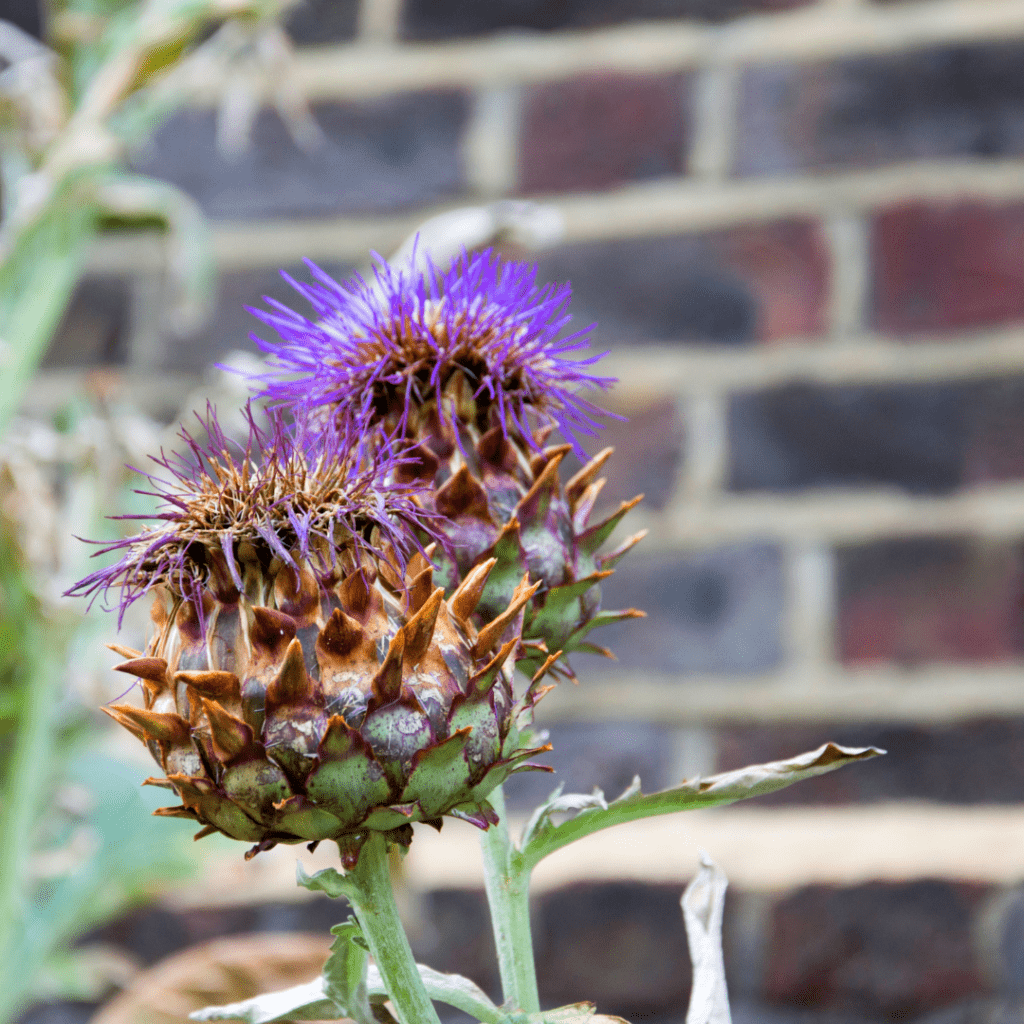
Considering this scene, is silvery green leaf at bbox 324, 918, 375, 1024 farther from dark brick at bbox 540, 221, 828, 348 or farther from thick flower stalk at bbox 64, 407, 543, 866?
dark brick at bbox 540, 221, 828, 348

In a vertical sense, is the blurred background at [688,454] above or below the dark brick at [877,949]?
above

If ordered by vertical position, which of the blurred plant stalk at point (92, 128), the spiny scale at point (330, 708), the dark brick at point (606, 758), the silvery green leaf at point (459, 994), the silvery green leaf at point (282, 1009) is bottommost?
the dark brick at point (606, 758)

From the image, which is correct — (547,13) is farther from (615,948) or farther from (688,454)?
(615,948)

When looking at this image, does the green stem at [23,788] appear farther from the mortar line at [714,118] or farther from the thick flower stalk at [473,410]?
the mortar line at [714,118]

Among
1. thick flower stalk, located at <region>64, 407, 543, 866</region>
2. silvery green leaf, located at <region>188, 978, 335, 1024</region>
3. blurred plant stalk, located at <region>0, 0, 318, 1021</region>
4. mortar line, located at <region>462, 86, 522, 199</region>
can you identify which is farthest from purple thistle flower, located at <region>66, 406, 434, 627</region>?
mortar line, located at <region>462, 86, 522, 199</region>

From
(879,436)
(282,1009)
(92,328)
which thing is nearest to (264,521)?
(282,1009)

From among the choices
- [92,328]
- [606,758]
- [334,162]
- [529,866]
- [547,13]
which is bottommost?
[606,758]

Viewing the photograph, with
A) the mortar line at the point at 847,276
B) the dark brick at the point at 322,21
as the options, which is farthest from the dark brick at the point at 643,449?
the dark brick at the point at 322,21
